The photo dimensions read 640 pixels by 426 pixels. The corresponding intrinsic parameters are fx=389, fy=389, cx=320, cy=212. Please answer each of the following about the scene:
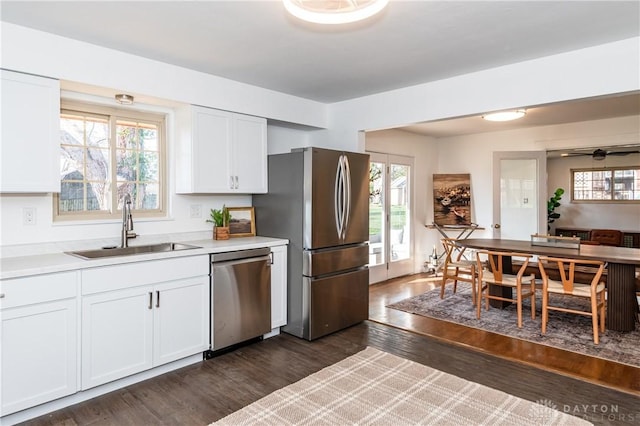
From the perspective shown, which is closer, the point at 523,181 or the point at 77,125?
the point at 77,125

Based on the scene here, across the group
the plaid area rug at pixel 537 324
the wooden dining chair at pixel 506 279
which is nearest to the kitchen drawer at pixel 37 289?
the plaid area rug at pixel 537 324

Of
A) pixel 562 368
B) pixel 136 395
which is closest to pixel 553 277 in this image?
pixel 562 368

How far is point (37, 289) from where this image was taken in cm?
229

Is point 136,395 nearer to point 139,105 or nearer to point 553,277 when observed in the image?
point 139,105

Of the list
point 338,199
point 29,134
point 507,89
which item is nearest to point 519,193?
point 507,89

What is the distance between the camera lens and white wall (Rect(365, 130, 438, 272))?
21.3 feet

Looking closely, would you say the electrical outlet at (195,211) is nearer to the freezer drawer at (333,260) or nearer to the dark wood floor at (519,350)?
the freezer drawer at (333,260)

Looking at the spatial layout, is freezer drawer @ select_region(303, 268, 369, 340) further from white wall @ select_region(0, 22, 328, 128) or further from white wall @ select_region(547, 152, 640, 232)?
white wall @ select_region(547, 152, 640, 232)

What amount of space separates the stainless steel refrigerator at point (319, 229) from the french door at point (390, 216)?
187cm

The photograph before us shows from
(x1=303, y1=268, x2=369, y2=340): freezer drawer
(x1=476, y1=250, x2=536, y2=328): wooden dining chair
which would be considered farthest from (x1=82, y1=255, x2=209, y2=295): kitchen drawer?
(x1=476, y1=250, x2=536, y2=328): wooden dining chair

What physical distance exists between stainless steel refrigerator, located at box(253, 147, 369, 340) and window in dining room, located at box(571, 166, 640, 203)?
7387mm

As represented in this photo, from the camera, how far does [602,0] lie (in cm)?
220

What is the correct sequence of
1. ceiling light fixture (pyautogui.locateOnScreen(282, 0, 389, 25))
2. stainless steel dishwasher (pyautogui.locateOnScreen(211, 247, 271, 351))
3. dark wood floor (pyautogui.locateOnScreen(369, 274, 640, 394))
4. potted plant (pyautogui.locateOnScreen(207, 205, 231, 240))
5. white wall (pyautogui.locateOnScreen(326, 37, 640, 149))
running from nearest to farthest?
ceiling light fixture (pyautogui.locateOnScreen(282, 0, 389, 25)), white wall (pyautogui.locateOnScreen(326, 37, 640, 149)), dark wood floor (pyautogui.locateOnScreen(369, 274, 640, 394)), stainless steel dishwasher (pyautogui.locateOnScreen(211, 247, 271, 351)), potted plant (pyautogui.locateOnScreen(207, 205, 231, 240))

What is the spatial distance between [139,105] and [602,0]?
3.39 meters
